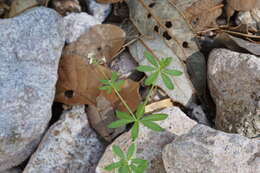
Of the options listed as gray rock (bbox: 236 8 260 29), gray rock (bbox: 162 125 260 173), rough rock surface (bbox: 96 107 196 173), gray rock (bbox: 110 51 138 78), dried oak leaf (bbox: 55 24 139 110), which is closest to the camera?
gray rock (bbox: 162 125 260 173)

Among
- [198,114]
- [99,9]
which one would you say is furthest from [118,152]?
[99,9]

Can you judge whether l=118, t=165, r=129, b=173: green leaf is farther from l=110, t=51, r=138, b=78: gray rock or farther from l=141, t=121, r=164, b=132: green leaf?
l=110, t=51, r=138, b=78: gray rock

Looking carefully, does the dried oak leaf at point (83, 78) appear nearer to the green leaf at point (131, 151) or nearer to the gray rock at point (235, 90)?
the green leaf at point (131, 151)

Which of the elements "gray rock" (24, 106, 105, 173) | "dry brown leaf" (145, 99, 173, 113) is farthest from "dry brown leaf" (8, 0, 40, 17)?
"dry brown leaf" (145, 99, 173, 113)

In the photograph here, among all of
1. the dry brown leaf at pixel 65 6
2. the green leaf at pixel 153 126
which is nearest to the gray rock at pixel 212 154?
the green leaf at pixel 153 126

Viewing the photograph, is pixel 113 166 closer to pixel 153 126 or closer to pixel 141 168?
pixel 141 168

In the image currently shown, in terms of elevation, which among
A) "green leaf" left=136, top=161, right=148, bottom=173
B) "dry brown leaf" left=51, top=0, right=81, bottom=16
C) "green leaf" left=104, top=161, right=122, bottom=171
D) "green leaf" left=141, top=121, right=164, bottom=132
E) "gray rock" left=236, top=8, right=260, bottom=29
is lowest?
"green leaf" left=136, top=161, right=148, bottom=173

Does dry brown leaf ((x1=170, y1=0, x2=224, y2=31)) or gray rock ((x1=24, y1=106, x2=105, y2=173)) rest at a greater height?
dry brown leaf ((x1=170, y1=0, x2=224, y2=31))

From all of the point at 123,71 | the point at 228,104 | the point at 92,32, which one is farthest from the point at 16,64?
the point at 228,104
